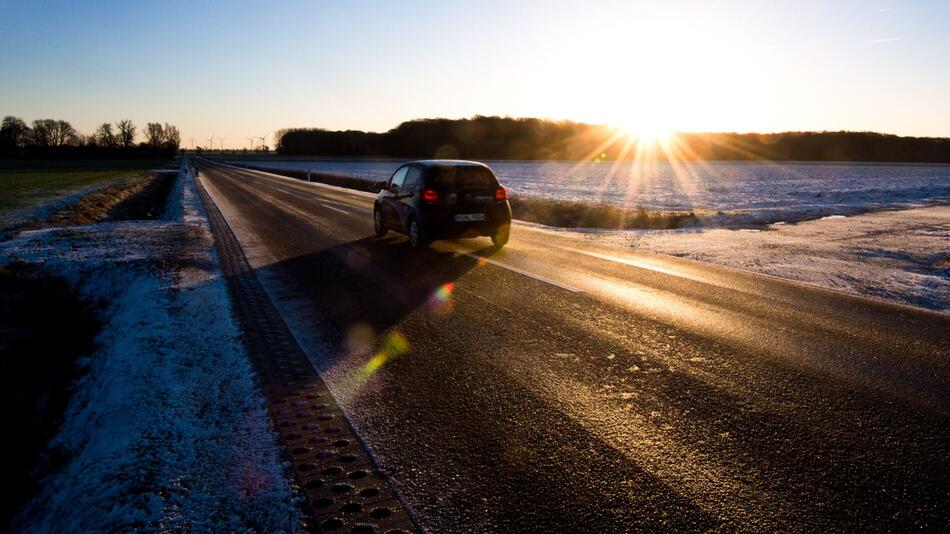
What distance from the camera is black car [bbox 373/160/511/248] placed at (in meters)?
9.59

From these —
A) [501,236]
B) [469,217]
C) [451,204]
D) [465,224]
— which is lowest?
[501,236]

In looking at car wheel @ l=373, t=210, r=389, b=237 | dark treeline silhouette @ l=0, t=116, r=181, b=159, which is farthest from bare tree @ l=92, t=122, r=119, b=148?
car wheel @ l=373, t=210, r=389, b=237

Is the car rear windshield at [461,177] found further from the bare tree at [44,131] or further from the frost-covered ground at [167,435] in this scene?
the bare tree at [44,131]

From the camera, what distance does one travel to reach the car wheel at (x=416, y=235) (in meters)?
9.73

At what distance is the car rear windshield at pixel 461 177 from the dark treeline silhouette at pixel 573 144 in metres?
111

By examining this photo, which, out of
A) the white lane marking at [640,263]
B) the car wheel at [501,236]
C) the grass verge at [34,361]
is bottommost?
the grass verge at [34,361]

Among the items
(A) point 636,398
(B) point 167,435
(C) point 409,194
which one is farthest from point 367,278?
(A) point 636,398

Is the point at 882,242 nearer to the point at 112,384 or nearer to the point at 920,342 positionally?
the point at 920,342

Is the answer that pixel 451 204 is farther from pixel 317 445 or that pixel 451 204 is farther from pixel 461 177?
pixel 317 445

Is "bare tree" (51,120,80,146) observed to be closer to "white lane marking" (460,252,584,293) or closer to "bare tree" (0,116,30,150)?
"bare tree" (0,116,30,150)

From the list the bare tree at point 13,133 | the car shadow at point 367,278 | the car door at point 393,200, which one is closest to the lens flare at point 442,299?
the car shadow at point 367,278

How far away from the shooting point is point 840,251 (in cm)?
1045

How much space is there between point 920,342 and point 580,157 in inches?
4825

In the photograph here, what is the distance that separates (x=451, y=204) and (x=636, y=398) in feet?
21.2
